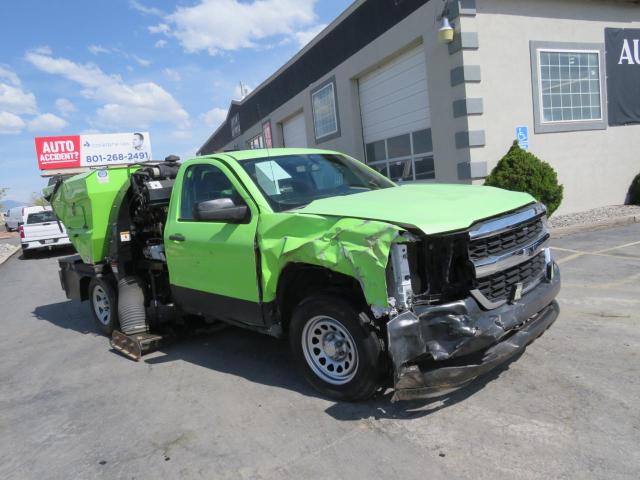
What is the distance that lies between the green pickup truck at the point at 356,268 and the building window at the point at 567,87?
805cm

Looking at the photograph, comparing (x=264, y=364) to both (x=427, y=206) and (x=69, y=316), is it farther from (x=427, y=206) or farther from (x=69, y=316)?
(x=69, y=316)

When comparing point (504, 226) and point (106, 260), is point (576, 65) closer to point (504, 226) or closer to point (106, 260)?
point (504, 226)

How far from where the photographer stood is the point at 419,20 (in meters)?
11.5

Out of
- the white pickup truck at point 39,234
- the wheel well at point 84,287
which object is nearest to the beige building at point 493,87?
the wheel well at point 84,287

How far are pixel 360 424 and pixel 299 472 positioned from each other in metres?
0.63

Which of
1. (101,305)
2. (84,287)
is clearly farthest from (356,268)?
(84,287)

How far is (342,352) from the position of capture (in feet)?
12.3

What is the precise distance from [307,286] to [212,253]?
102 centimetres

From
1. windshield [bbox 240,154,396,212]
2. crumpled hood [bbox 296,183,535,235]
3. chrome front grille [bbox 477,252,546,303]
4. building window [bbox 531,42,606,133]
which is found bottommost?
chrome front grille [bbox 477,252,546,303]

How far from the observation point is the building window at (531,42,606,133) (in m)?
11.4

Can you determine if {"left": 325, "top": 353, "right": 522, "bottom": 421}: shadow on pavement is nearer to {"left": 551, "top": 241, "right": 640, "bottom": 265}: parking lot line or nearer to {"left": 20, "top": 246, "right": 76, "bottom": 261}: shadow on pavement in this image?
{"left": 551, "top": 241, "right": 640, "bottom": 265}: parking lot line

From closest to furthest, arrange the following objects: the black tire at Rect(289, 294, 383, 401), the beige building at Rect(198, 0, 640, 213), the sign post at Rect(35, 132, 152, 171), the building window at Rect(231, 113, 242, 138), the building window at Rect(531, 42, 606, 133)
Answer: the black tire at Rect(289, 294, 383, 401) < the beige building at Rect(198, 0, 640, 213) < the building window at Rect(531, 42, 606, 133) < the building window at Rect(231, 113, 242, 138) < the sign post at Rect(35, 132, 152, 171)

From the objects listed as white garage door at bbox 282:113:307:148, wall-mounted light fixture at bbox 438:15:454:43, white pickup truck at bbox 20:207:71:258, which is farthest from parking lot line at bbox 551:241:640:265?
white pickup truck at bbox 20:207:71:258

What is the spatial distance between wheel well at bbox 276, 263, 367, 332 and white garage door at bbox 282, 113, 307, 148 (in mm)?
16033
